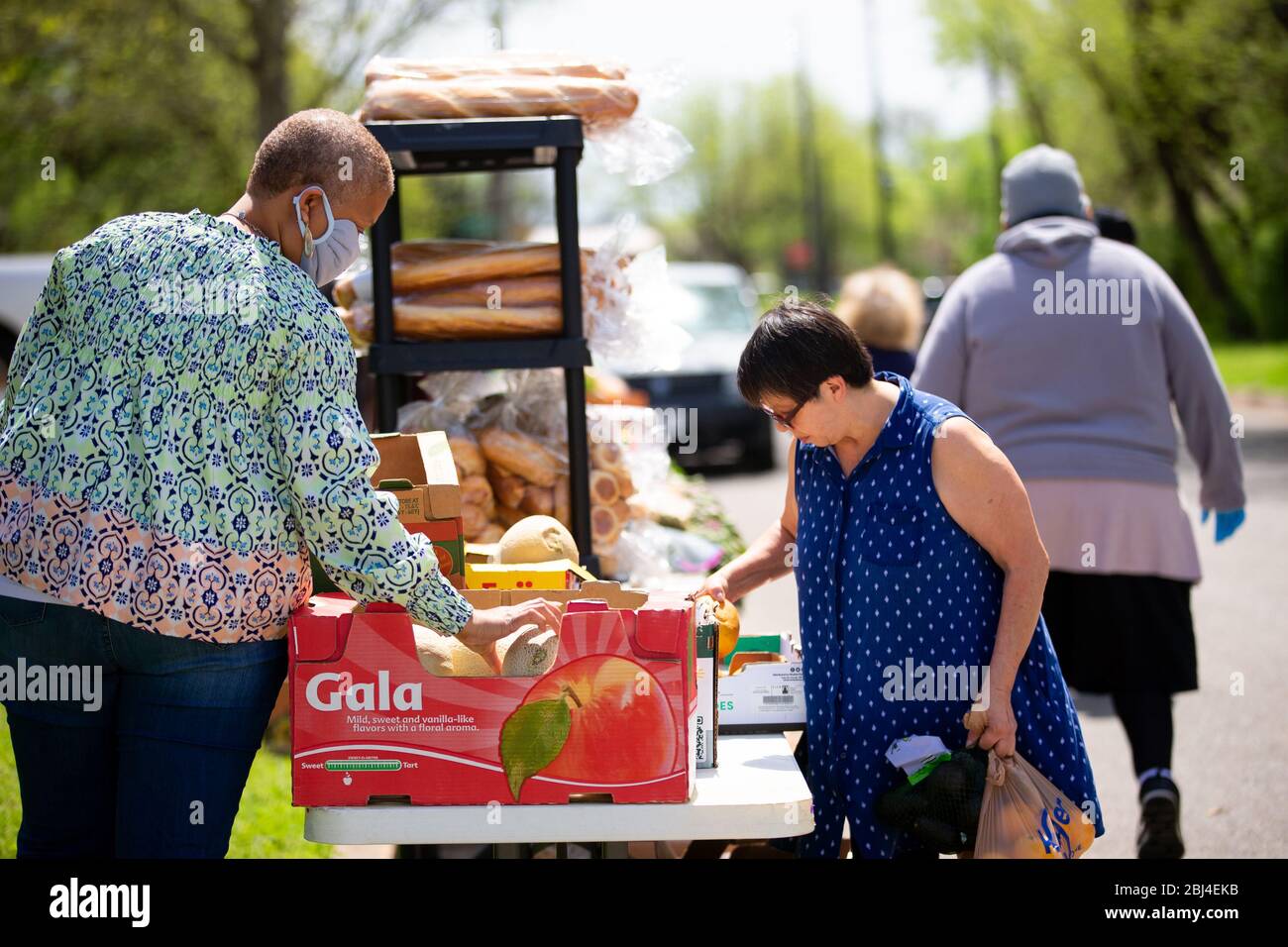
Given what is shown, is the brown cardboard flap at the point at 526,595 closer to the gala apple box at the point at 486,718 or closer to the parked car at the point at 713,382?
the gala apple box at the point at 486,718

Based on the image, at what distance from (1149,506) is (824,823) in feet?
5.83

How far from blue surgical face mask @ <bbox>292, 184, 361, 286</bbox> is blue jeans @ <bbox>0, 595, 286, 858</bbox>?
2.25 ft

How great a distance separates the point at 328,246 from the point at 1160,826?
9.90 ft

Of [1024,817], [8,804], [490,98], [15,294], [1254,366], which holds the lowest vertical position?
[1254,366]

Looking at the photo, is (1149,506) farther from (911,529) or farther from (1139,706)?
(911,529)

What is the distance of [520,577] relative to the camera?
307cm

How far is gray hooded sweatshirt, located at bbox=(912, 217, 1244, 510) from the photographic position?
4367 millimetres

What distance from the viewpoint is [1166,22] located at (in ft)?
74.9

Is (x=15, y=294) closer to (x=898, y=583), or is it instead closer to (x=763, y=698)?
(x=763, y=698)

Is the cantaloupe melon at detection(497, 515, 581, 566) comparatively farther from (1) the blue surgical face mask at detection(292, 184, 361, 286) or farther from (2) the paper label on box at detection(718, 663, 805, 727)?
(1) the blue surgical face mask at detection(292, 184, 361, 286)

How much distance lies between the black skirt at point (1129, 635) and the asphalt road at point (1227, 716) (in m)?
0.70

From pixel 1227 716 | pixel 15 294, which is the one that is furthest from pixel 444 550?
pixel 15 294

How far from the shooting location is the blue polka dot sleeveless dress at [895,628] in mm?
2967
